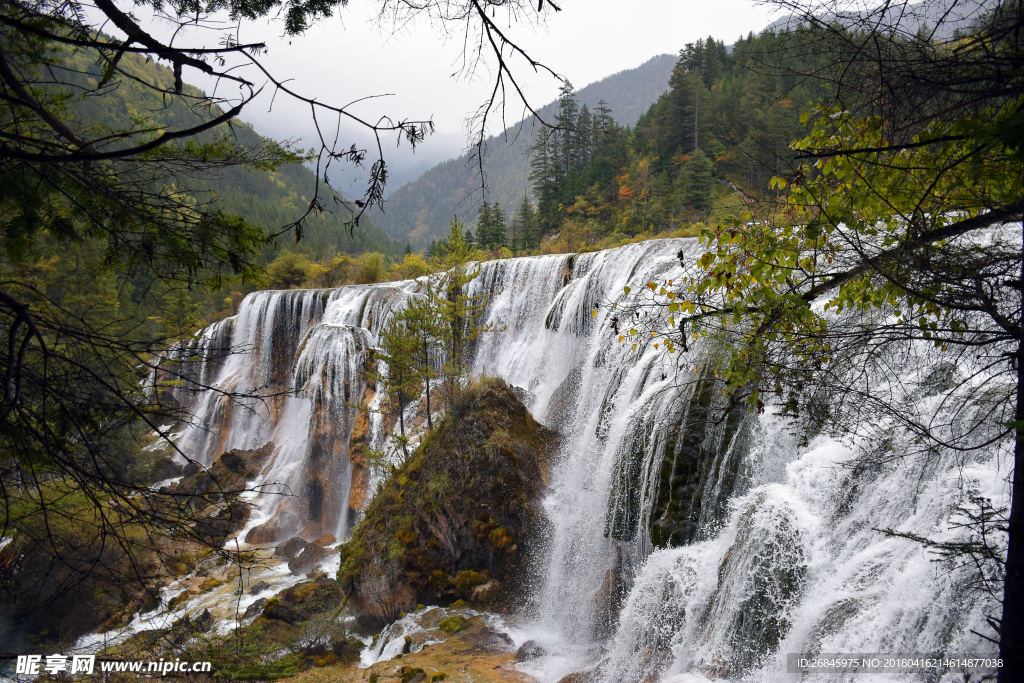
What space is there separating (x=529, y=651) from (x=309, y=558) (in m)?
8.91

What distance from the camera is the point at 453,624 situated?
26.9ft

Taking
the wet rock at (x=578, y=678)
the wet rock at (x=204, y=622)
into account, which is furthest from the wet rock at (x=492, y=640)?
the wet rock at (x=204, y=622)

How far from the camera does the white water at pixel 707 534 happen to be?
4039mm

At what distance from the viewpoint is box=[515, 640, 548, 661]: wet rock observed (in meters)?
7.13

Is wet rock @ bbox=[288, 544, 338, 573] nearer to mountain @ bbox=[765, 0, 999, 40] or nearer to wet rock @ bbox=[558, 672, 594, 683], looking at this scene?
wet rock @ bbox=[558, 672, 594, 683]

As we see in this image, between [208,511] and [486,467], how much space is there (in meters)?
10.2

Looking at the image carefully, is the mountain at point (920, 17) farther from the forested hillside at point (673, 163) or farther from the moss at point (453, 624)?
the forested hillside at point (673, 163)

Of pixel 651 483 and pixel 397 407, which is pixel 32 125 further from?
pixel 397 407

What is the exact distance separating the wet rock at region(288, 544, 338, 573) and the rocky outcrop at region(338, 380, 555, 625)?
11.2 feet

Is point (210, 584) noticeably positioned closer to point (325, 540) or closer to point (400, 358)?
point (325, 540)

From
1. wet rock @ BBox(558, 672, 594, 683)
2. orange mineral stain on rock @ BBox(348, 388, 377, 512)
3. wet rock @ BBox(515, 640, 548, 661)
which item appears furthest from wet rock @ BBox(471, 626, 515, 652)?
orange mineral stain on rock @ BBox(348, 388, 377, 512)

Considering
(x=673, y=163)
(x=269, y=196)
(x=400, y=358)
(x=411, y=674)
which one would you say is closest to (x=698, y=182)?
(x=673, y=163)

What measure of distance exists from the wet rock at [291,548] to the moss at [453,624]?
790cm

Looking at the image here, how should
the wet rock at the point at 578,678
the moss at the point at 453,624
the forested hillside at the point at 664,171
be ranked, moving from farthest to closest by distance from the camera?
the forested hillside at the point at 664,171 < the moss at the point at 453,624 < the wet rock at the point at 578,678
